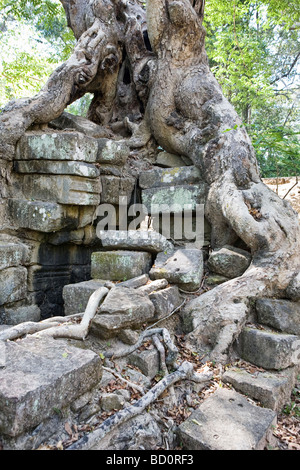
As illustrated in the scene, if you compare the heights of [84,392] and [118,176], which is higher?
[118,176]

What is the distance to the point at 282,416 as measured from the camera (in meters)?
2.25

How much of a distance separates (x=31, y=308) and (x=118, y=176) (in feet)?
6.60

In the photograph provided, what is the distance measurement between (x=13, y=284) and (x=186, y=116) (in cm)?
326

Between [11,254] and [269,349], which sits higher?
[11,254]

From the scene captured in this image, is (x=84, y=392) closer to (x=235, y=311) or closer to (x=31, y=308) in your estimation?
(x=235, y=311)

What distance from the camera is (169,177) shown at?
4258 millimetres

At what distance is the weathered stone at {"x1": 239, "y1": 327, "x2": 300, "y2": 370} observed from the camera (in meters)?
2.54

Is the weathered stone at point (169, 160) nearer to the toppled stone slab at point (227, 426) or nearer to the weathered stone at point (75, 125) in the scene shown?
the weathered stone at point (75, 125)

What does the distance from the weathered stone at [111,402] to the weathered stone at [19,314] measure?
2065mm

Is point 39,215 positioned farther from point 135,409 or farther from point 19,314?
Result: point 135,409

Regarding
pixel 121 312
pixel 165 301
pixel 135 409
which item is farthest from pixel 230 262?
pixel 135 409

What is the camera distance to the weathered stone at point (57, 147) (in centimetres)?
355

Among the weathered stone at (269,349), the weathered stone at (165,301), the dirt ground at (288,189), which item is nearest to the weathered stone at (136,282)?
the weathered stone at (165,301)

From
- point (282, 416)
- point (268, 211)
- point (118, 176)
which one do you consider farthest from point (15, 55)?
point (282, 416)
